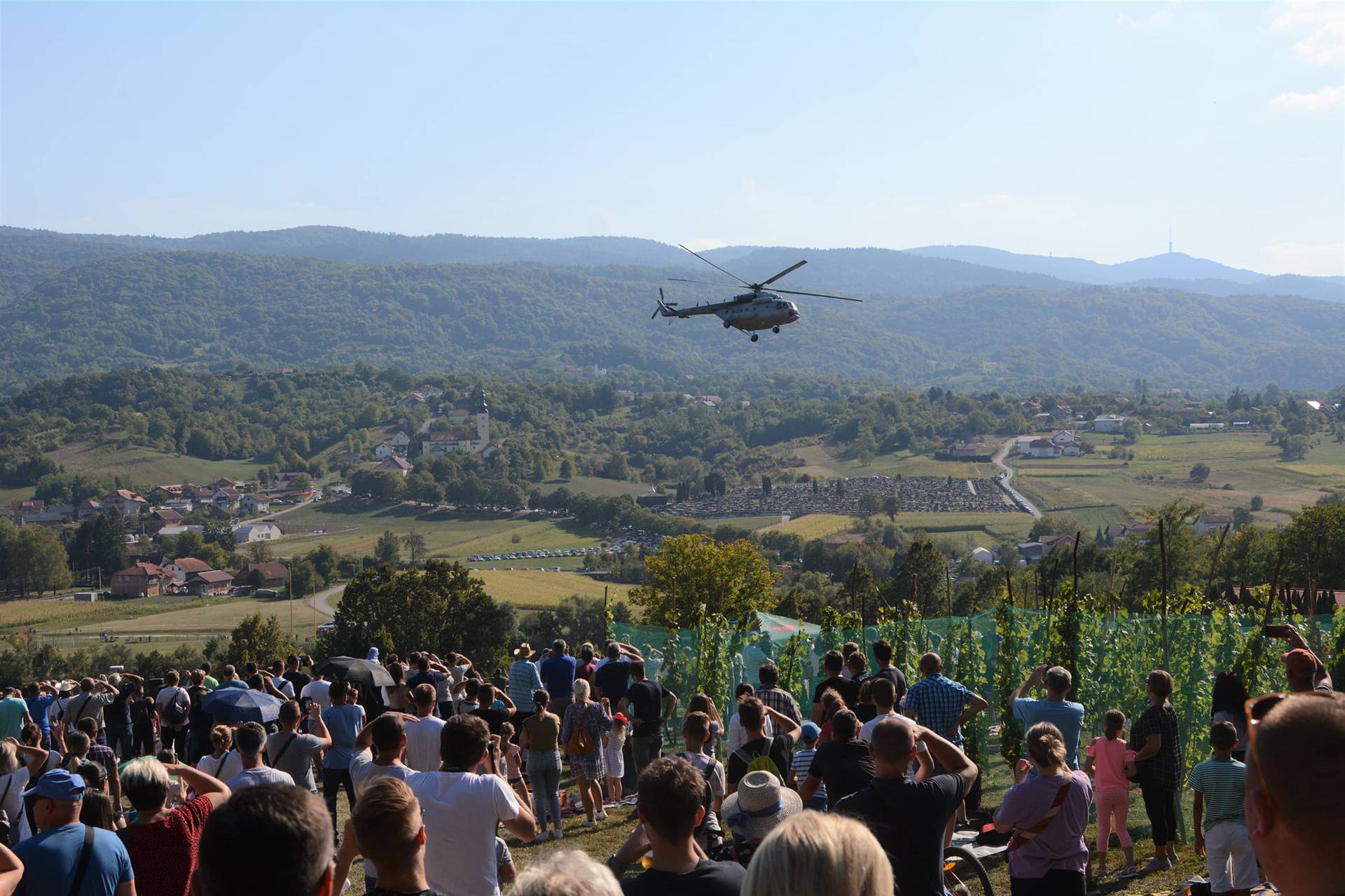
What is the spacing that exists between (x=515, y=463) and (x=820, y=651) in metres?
153

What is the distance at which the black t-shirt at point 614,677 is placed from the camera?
37.0ft

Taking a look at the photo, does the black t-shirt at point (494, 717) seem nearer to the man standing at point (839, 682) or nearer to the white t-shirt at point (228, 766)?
the man standing at point (839, 682)

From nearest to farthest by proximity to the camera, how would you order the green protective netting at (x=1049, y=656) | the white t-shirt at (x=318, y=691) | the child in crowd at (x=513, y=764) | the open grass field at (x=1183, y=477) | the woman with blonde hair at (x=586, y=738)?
the child in crowd at (x=513, y=764), the woman with blonde hair at (x=586, y=738), the green protective netting at (x=1049, y=656), the white t-shirt at (x=318, y=691), the open grass field at (x=1183, y=477)

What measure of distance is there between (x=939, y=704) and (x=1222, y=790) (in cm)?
194

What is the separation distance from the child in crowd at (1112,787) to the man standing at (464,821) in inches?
188

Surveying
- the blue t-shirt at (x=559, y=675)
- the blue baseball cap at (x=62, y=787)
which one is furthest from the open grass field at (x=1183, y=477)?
the blue baseball cap at (x=62, y=787)

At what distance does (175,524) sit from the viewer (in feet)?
446

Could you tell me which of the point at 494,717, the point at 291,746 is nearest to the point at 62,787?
the point at 291,746

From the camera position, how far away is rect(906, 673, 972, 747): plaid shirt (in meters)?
8.16

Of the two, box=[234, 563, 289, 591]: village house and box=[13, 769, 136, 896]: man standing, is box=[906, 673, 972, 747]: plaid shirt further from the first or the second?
box=[234, 563, 289, 591]: village house

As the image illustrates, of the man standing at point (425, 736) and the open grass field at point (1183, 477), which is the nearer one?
the man standing at point (425, 736)

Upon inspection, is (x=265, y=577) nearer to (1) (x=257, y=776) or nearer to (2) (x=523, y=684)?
(2) (x=523, y=684)

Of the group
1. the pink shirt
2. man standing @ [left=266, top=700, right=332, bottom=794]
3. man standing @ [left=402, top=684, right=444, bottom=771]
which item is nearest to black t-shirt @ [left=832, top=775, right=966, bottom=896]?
man standing @ [left=402, top=684, right=444, bottom=771]

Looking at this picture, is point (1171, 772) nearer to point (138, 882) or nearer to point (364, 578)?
point (138, 882)
